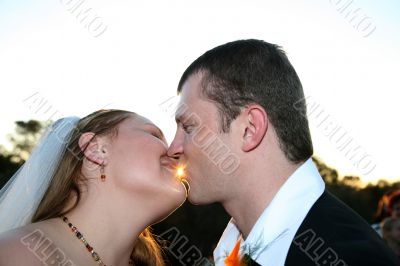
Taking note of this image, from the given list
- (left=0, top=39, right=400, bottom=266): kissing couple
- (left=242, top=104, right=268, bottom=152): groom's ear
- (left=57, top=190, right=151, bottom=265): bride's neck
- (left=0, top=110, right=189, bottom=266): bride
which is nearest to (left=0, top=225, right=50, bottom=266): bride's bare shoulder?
(left=0, top=39, right=400, bottom=266): kissing couple

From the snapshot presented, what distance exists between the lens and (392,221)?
5816 mm

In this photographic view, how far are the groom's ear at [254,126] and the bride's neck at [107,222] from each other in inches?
55.8

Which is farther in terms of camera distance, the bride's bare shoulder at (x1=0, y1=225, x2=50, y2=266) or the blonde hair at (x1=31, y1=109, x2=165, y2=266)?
the blonde hair at (x1=31, y1=109, x2=165, y2=266)

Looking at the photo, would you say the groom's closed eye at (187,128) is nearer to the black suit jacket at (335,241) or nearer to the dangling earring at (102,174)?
the dangling earring at (102,174)

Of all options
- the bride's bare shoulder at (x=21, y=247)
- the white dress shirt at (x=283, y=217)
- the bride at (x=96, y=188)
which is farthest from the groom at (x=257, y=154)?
the bride's bare shoulder at (x=21, y=247)

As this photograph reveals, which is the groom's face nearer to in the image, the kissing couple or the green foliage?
the kissing couple

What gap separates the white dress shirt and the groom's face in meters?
0.50

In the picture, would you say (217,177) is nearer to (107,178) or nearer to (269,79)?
(269,79)

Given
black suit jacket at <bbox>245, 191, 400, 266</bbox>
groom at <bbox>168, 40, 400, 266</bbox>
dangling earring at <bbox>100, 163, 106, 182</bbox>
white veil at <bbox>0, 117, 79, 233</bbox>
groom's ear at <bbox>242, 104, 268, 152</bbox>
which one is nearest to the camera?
black suit jacket at <bbox>245, 191, 400, 266</bbox>

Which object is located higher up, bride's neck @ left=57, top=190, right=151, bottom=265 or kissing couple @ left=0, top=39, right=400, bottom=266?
kissing couple @ left=0, top=39, right=400, bottom=266

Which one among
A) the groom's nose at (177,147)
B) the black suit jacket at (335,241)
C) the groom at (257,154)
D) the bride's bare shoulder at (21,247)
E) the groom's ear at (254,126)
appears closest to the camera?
the black suit jacket at (335,241)

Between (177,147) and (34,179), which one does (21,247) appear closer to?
(34,179)

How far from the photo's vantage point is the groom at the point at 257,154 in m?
2.36

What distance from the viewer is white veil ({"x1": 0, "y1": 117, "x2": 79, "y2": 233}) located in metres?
3.85
